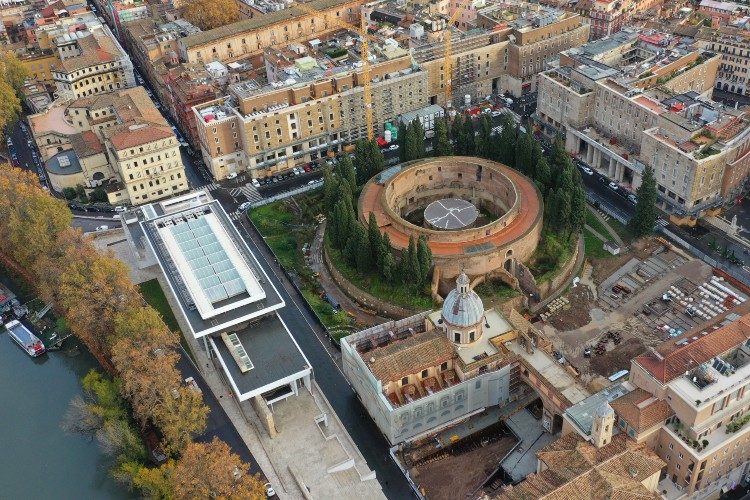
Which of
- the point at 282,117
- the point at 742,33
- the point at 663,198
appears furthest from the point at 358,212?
the point at 742,33

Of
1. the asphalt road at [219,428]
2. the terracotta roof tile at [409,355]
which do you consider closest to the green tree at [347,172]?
the terracotta roof tile at [409,355]

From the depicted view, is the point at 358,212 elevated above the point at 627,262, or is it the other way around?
the point at 358,212

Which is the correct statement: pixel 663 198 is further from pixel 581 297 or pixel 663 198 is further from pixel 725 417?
pixel 725 417

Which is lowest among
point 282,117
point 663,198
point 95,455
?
point 95,455

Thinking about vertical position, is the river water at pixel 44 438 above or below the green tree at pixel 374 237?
below

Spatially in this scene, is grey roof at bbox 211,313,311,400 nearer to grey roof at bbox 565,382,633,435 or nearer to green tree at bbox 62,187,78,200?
grey roof at bbox 565,382,633,435

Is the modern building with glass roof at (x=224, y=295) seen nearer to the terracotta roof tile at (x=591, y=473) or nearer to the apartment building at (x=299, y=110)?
the apartment building at (x=299, y=110)

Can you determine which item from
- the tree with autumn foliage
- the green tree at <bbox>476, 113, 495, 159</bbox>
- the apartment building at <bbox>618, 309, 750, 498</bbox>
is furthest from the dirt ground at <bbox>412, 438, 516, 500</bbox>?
the green tree at <bbox>476, 113, 495, 159</bbox>
